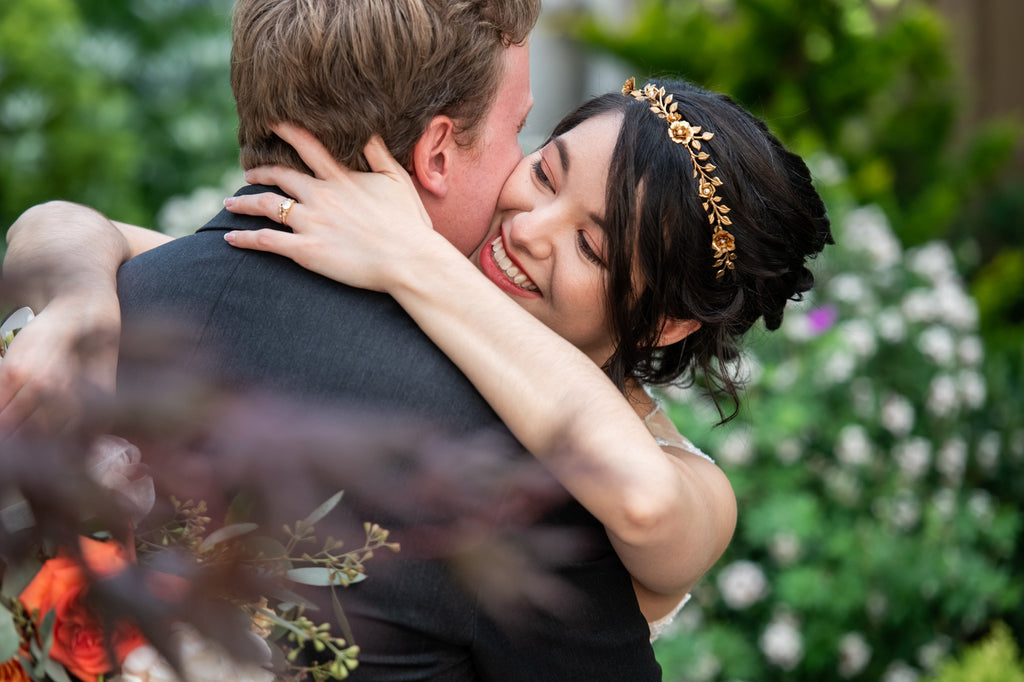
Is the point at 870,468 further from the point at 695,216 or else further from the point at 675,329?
the point at 695,216

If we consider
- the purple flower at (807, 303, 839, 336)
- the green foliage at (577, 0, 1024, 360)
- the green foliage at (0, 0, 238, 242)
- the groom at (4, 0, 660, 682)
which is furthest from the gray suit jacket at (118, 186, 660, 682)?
the green foliage at (577, 0, 1024, 360)

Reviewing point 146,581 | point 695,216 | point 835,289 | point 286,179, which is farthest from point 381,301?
point 835,289

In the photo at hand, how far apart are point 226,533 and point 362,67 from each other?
0.96m

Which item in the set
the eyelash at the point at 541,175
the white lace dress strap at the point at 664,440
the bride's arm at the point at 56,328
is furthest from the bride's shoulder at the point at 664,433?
the bride's arm at the point at 56,328

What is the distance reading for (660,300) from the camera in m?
2.00

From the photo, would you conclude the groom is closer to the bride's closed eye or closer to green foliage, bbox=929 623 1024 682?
the bride's closed eye

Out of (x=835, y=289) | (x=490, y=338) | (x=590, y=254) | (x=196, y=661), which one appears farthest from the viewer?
(x=835, y=289)

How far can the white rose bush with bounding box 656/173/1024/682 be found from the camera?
378 centimetres

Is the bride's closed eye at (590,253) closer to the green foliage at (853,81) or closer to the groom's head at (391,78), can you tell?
the groom's head at (391,78)

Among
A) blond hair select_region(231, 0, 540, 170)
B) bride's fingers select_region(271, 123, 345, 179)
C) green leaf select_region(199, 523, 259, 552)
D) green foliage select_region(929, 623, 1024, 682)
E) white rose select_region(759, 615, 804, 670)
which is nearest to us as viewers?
green leaf select_region(199, 523, 259, 552)

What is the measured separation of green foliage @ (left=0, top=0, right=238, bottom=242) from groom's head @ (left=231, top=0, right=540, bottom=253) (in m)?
3.56

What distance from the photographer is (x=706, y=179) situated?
1.94 metres

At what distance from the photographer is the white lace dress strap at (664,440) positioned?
2064 mm

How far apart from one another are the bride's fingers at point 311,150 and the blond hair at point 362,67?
0.01m
